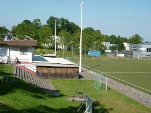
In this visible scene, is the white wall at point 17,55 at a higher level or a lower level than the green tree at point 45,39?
lower

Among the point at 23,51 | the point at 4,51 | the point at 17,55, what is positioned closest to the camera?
the point at 4,51

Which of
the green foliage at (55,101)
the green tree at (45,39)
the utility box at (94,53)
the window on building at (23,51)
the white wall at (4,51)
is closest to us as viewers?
the green foliage at (55,101)

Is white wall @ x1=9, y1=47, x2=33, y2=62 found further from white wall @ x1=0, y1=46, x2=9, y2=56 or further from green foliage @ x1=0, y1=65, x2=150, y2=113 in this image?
green foliage @ x1=0, y1=65, x2=150, y2=113

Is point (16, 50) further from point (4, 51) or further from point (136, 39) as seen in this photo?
point (136, 39)

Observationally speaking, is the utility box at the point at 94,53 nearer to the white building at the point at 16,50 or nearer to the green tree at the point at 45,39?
the green tree at the point at 45,39

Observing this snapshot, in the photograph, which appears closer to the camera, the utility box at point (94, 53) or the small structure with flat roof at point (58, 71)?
the small structure with flat roof at point (58, 71)

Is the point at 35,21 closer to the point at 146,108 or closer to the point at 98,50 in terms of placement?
the point at 98,50

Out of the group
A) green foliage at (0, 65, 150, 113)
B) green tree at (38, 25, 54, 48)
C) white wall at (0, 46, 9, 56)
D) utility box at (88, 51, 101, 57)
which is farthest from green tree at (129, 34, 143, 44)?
green foliage at (0, 65, 150, 113)

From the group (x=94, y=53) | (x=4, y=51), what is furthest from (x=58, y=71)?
(x=94, y=53)

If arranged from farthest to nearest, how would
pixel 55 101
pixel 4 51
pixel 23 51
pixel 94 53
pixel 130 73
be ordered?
1. pixel 94 53
2. pixel 130 73
3. pixel 23 51
4. pixel 4 51
5. pixel 55 101

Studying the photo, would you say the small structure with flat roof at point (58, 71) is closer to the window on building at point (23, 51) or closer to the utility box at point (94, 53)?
the window on building at point (23, 51)

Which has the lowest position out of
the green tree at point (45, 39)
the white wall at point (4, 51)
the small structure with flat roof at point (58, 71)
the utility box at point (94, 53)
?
the small structure with flat roof at point (58, 71)

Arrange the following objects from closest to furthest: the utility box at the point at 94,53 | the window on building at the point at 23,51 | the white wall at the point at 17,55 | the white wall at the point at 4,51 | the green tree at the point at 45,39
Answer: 1. the white wall at the point at 4,51
2. the white wall at the point at 17,55
3. the window on building at the point at 23,51
4. the green tree at the point at 45,39
5. the utility box at the point at 94,53

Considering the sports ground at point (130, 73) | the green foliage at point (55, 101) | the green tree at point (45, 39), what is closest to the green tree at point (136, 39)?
the green tree at point (45, 39)
